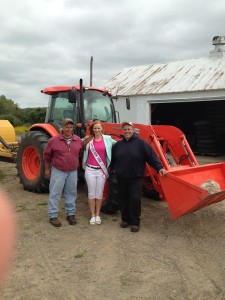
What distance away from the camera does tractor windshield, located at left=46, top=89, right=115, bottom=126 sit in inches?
276

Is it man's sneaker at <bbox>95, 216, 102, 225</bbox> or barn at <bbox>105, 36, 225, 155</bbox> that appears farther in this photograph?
barn at <bbox>105, 36, 225, 155</bbox>

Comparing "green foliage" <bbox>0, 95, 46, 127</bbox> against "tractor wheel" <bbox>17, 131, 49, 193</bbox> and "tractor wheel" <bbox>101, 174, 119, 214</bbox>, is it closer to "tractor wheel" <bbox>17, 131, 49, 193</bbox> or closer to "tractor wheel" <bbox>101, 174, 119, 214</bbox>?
"tractor wheel" <bbox>17, 131, 49, 193</bbox>

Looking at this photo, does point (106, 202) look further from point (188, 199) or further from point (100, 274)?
point (100, 274)

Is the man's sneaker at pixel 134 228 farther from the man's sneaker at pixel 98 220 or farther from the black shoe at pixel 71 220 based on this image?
the black shoe at pixel 71 220

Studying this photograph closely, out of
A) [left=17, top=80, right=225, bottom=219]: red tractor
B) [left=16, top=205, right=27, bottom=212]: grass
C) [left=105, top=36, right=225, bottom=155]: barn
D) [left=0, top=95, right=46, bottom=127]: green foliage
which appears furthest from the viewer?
[left=0, top=95, right=46, bottom=127]: green foliage

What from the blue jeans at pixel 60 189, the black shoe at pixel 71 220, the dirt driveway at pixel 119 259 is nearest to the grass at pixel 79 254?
the dirt driveway at pixel 119 259

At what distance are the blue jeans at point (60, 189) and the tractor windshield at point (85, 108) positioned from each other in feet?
5.52

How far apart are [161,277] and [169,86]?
1189 cm

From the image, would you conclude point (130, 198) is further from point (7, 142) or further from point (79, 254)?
point (7, 142)

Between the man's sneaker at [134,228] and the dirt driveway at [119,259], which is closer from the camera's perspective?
the dirt driveway at [119,259]

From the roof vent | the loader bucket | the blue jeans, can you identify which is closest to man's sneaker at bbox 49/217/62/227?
the blue jeans

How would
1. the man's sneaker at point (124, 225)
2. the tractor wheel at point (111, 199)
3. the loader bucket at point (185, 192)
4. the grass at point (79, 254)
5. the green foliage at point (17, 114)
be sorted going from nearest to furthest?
the grass at point (79, 254), the loader bucket at point (185, 192), the man's sneaker at point (124, 225), the tractor wheel at point (111, 199), the green foliage at point (17, 114)

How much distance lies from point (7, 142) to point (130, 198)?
5.17m

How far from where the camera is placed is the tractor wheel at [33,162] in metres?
7.20
